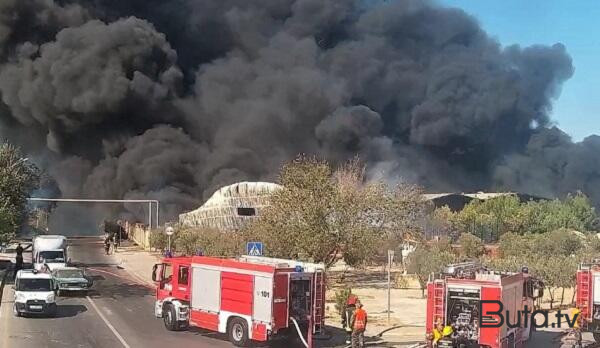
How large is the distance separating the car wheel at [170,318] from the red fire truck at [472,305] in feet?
24.7

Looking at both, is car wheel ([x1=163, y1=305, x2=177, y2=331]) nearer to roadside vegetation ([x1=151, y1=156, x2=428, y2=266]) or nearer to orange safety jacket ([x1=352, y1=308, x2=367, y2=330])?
orange safety jacket ([x1=352, y1=308, x2=367, y2=330])

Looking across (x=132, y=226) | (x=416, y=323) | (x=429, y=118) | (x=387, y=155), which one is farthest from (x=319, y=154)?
(x=416, y=323)

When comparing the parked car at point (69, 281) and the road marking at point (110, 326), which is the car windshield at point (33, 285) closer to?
the road marking at point (110, 326)

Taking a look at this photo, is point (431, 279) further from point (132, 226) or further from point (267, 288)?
point (132, 226)

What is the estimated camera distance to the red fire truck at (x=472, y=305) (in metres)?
16.1

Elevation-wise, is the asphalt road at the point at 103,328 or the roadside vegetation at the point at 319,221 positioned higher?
the roadside vegetation at the point at 319,221

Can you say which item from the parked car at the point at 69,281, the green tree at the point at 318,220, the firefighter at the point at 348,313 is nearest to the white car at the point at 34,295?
the parked car at the point at 69,281

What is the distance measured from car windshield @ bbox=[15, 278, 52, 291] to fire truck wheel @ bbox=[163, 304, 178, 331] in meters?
4.60

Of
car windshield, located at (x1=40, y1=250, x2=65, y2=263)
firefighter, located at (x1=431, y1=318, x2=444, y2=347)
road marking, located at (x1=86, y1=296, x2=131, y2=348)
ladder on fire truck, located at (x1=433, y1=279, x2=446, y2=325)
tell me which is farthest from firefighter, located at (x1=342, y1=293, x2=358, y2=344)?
car windshield, located at (x1=40, y1=250, x2=65, y2=263)

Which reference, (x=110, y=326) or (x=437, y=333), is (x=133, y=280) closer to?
(x=110, y=326)

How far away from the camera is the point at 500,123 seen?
97.9m

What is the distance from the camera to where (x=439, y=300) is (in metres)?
16.7

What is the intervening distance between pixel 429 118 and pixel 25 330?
78386mm

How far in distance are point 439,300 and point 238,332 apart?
17.2 feet
